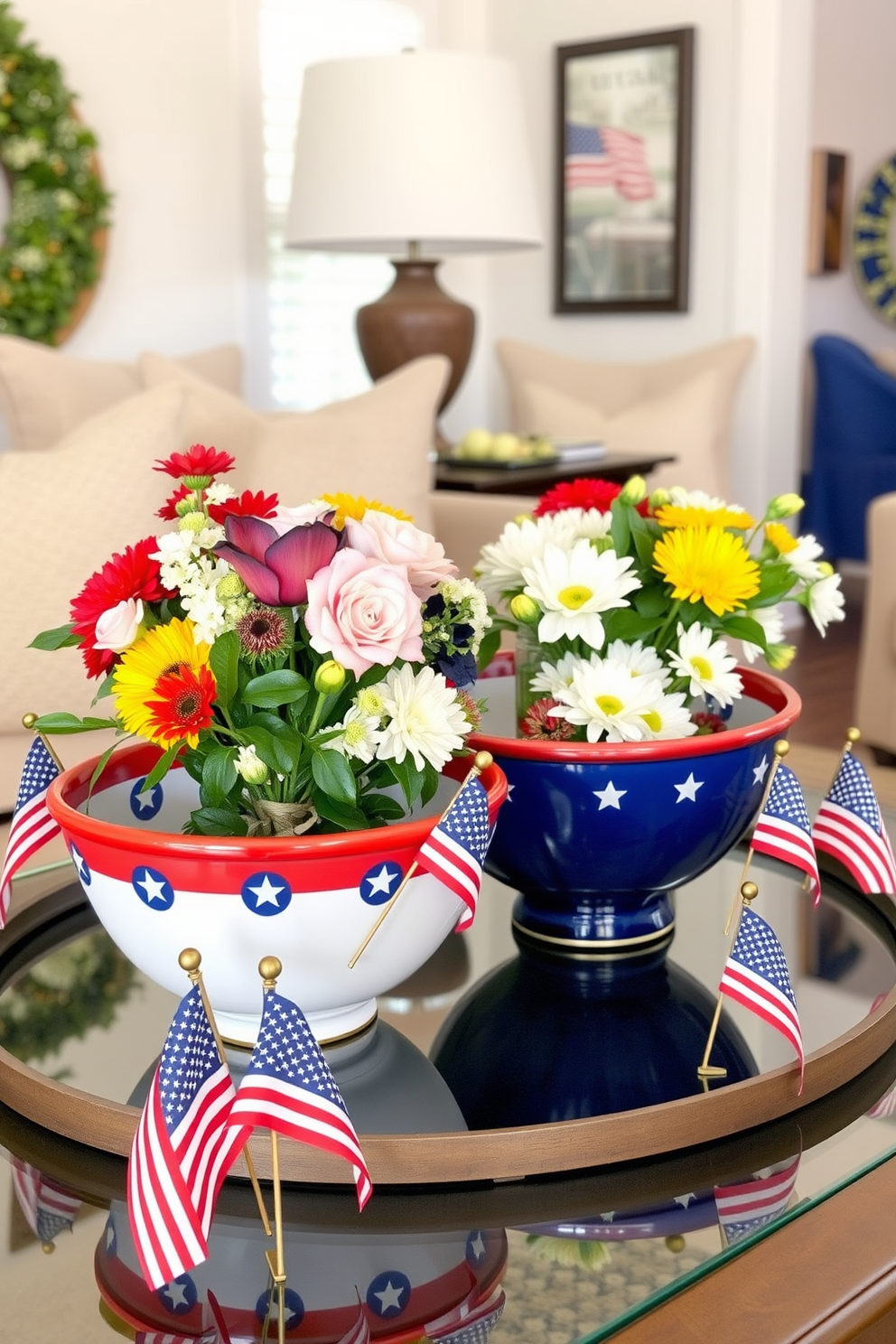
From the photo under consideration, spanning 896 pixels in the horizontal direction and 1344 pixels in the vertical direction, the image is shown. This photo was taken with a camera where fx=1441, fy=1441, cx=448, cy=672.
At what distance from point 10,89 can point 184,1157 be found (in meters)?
3.71

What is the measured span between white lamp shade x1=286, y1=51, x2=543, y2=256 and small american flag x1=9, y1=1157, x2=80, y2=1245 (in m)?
2.53

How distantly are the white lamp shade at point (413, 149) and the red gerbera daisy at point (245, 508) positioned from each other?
92.4 inches

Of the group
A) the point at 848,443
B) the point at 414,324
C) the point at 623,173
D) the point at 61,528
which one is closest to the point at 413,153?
the point at 414,324

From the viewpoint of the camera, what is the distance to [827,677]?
4.54m

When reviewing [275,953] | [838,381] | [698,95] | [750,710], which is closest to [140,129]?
[698,95]

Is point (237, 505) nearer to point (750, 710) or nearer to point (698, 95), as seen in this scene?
point (750, 710)

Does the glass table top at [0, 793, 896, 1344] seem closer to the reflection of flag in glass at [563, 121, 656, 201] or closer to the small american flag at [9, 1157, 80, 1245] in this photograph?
the small american flag at [9, 1157, 80, 1245]

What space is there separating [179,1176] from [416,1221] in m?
0.13

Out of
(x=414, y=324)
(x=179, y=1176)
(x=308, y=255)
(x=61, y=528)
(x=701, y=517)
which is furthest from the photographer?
(x=308, y=255)

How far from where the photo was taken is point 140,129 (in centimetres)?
419

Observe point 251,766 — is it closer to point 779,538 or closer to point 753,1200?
point 753,1200

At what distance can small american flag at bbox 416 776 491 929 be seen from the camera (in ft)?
2.19

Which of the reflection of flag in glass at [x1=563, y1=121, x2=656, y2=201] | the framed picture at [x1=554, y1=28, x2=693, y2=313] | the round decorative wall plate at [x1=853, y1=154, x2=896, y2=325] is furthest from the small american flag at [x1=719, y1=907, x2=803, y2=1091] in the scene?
the round decorative wall plate at [x1=853, y1=154, x2=896, y2=325]

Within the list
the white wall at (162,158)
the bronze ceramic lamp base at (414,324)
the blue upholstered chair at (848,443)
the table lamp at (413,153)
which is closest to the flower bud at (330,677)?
the table lamp at (413,153)
